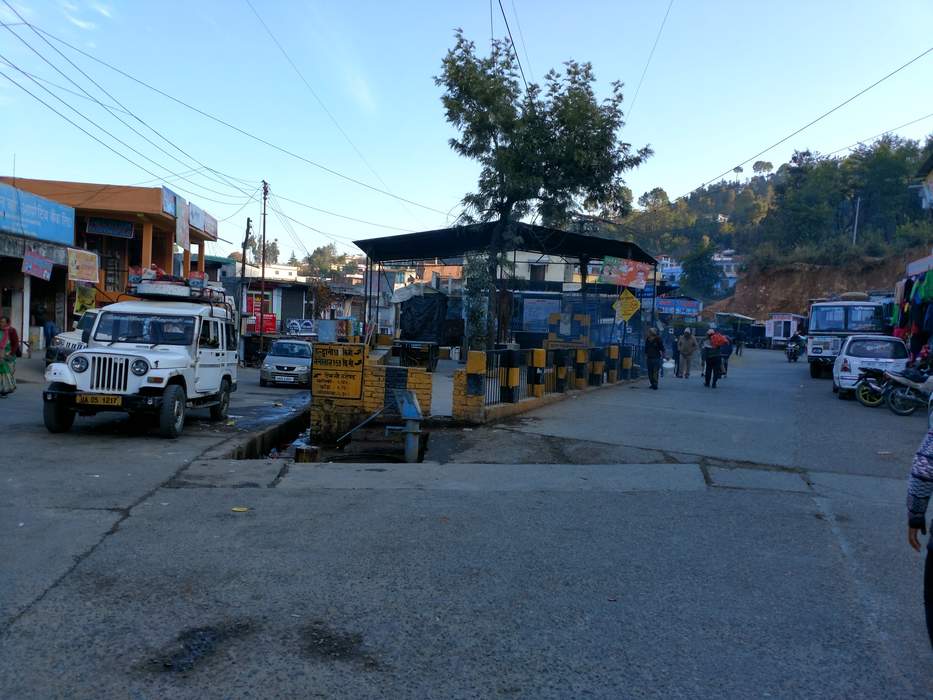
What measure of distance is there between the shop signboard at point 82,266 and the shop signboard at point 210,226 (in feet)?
30.3

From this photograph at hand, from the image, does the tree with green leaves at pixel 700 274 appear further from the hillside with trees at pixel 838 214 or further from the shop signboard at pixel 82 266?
the shop signboard at pixel 82 266

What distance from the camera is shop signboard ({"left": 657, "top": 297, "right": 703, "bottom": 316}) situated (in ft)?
169

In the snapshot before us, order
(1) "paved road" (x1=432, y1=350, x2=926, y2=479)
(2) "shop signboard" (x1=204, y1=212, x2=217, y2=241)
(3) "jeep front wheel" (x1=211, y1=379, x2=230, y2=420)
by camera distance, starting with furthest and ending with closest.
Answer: (2) "shop signboard" (x1=204, y1=212, x2=217, y2=241) → (3) "jeep front wheel" (x1=211, y1=379, x2=230, y2=420) → (1) "paved road" (x1=432, y1=350, x2=926, y2=479)

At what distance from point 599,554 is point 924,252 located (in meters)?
59.6

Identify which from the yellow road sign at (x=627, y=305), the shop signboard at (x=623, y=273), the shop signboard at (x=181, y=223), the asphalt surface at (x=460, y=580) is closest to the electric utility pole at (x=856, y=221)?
the shop signboard at (x=623, y=273)

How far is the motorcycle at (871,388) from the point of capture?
16469mm

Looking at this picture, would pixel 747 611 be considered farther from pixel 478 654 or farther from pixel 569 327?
pixel 569 327

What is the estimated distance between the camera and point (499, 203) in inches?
789

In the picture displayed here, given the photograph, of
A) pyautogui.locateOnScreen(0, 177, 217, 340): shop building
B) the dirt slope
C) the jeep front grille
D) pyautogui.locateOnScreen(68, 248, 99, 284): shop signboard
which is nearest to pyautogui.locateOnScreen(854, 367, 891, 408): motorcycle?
the jeep front grille

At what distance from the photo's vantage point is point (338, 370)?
42.7 feet

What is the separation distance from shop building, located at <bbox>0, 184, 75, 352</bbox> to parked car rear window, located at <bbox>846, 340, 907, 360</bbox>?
21.8 metres

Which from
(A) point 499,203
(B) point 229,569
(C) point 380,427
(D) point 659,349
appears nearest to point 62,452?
(C) point 380,427

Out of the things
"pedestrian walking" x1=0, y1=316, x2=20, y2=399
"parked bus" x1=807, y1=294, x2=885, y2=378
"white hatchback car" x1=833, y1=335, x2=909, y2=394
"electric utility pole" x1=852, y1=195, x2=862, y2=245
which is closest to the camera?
"pedestrian walking" x1=0, y1=316, x2=20, y2=399

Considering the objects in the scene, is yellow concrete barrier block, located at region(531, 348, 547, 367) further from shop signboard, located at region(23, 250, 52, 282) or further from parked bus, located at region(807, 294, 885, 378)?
parked bus, located at region(807, 294, 885, 378)
